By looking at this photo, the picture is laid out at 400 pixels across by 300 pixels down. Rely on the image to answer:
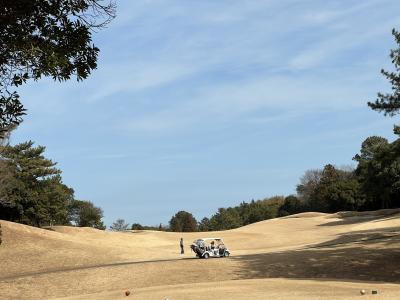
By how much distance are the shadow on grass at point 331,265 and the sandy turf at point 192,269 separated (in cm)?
5

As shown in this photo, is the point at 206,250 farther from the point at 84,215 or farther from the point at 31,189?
the point at 84,215

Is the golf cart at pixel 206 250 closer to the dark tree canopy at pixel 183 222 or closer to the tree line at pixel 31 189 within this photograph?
the tree line at pixel 31 189

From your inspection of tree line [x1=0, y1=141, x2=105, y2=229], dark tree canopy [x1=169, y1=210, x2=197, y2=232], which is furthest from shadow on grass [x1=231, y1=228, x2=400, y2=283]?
dark tree canopy [x1=169, y1=210, x2=197, y2=232]

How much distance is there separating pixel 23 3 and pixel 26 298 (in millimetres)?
20247

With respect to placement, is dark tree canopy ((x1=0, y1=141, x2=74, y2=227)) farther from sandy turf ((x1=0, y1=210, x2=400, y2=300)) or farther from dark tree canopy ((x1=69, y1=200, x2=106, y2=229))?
dark tree canopy ((x1=69, y1=200, x2=106, y2=229))

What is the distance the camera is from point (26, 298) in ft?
82.3

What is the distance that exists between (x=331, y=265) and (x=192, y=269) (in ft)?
23.1

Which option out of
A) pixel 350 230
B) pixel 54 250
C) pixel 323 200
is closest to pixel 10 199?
pixel 54 250

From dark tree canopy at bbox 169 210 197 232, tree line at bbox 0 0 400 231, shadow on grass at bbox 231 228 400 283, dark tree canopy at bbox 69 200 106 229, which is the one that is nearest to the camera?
tree line at bbox 0 0 400 231

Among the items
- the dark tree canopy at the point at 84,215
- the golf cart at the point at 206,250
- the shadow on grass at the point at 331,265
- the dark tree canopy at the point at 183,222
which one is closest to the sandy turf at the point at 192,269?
the shadow on grass at the point at 331,265

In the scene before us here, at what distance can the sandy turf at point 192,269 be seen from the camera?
19266mm

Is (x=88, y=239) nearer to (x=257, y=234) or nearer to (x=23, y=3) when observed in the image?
(x=257, y=234)

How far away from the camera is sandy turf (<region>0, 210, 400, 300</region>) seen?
19266 millimetres

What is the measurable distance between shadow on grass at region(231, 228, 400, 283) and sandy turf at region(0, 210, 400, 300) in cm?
5
